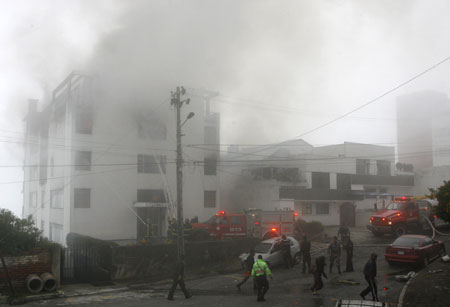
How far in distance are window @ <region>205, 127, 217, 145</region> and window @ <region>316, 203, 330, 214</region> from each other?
9.88 m

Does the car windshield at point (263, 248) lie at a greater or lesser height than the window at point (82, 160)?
lesser

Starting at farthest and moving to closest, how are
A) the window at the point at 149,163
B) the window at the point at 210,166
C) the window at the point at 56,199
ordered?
the window at the point at 210,166 → the window at the point at 149,163 → the window at the point at 56,199

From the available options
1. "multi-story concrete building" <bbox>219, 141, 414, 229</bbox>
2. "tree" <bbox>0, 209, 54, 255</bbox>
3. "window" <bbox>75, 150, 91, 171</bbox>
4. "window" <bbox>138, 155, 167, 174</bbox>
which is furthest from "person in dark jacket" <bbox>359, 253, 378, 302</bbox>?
"window" <bbox>75, 150, 91, 171</bbox>

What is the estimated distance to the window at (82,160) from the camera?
2628 cm

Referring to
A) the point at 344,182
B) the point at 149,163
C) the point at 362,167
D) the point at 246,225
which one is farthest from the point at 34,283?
the point at 362,167

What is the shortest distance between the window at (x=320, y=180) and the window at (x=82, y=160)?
17.4 m

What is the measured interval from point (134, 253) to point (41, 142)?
20361 mm

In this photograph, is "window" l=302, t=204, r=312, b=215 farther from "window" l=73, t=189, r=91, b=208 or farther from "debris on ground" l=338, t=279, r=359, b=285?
"debris on ground" l=338, t=279, r=359, b=285

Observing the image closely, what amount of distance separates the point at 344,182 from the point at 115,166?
62.2 ft

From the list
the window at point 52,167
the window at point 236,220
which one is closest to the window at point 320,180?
the window at point 236,220

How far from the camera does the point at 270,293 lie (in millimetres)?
13109

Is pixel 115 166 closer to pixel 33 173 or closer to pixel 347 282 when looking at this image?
pixel 33 173

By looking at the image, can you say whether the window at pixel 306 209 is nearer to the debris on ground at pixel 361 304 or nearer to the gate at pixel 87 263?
the gate at pixel 87 263

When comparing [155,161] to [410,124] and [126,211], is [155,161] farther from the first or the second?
[410,124]
